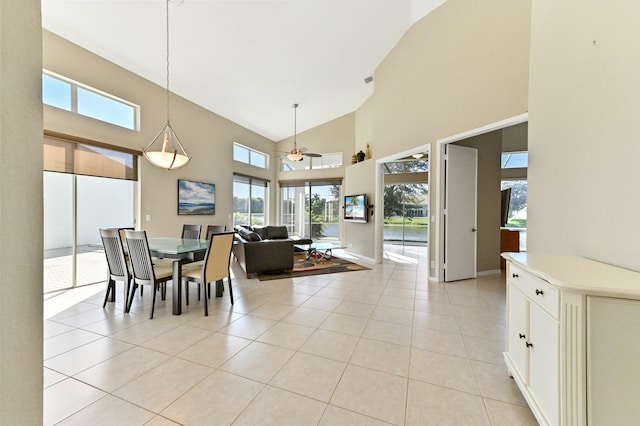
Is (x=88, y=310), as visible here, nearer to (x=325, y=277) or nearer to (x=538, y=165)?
(x=325, y=277)

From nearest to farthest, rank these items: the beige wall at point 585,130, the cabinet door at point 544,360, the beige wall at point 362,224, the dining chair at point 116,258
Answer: the cabinet door at point 544,360 < the beige wall at point 585,130 < the dining chair at point 116,258 < the beige wall at point 362,224

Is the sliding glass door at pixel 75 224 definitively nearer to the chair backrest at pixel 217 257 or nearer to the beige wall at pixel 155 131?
the beige wall at pixel 155 131

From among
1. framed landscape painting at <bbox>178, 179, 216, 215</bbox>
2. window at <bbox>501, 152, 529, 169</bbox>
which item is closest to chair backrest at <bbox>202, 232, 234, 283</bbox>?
framed landscape painting at <bbox>178, 179, 216, 215</bbox>

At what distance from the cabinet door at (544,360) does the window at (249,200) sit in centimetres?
722

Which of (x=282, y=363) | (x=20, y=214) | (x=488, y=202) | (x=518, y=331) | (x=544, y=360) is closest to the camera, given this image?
(x=20, y=214)

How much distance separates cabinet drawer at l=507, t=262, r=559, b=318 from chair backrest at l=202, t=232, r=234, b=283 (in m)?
2.94

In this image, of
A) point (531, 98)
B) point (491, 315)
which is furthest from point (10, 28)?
point (491, 315)

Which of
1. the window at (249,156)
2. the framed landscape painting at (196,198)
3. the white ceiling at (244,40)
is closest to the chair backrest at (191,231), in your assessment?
the framed landscape painting at (196,198)

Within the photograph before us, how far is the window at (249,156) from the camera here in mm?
7777

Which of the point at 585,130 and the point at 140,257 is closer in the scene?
the point at 585,130

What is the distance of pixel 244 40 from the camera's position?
13.8 ft

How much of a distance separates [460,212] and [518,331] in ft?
10.1

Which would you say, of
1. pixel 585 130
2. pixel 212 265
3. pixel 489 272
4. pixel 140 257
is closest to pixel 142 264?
pixel 140 257

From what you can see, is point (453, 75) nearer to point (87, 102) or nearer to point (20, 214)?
point (20, 214)
